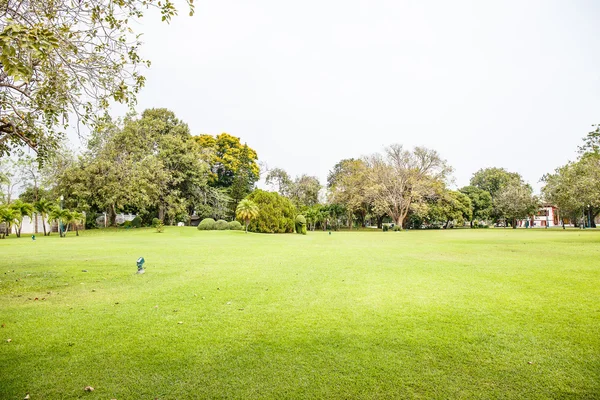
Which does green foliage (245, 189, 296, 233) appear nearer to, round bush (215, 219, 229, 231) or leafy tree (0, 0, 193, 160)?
round bush (215, 219, 229, 231)

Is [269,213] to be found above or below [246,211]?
below

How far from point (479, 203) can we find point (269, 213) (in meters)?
46.5

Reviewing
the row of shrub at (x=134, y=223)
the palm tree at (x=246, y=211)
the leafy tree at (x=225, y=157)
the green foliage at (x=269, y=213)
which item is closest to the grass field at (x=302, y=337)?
the palm tree at (x=246, y=211)

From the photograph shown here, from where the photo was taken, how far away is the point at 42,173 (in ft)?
127

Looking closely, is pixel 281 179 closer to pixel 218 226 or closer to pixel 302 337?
pixel 218 226

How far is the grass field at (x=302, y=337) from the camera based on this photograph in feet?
10.9

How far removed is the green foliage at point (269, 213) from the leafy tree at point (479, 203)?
139ft

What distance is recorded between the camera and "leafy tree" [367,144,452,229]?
4729 cm

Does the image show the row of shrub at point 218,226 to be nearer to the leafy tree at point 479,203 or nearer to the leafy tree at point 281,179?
the leafy tree at point 281,179

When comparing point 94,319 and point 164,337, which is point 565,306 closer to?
point 164,337

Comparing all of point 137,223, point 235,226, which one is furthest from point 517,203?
point 137,223

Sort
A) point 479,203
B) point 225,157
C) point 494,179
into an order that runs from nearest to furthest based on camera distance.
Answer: point 225,157 < point 479,203 < point 494,179

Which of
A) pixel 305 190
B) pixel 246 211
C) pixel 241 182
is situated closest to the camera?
pixel 246 211

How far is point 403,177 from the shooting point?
48156 millimetres
